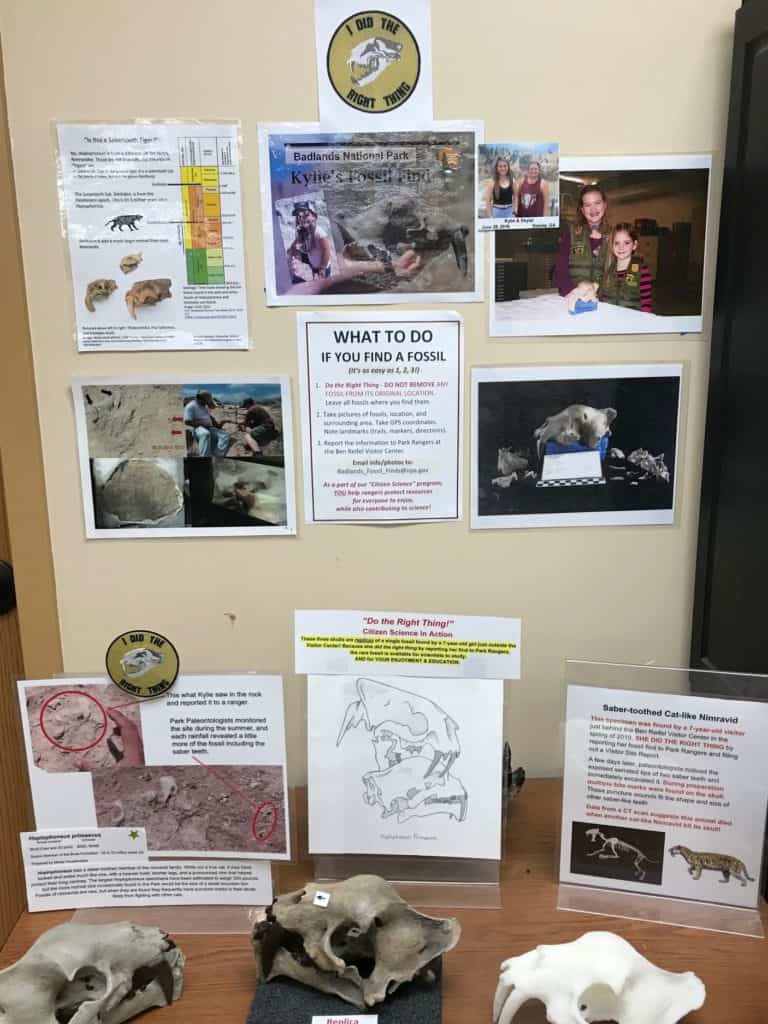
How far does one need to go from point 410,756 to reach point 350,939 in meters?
0.20

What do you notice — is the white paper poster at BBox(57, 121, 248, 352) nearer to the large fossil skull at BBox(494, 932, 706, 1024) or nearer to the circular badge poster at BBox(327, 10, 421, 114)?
the circular badge poster at BBox(327, 10, 421, 114)

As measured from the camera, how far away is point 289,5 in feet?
2.73

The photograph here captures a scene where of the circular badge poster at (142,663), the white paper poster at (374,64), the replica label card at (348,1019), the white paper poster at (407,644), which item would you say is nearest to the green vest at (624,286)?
the white paper poster at (374,64)

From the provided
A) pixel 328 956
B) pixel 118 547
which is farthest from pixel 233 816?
pixel 118 547

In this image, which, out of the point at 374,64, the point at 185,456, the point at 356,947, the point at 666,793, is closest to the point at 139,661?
the point at 185,456

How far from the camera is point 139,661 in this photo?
821 mm

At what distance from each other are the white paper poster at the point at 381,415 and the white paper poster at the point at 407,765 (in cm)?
23

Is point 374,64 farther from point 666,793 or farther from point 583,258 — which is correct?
point 666,793

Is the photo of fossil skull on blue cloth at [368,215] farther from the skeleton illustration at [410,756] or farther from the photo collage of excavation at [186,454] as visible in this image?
the skeleton illustration at [410,756]

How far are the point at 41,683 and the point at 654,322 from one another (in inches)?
33.2

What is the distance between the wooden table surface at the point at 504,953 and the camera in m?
0.73

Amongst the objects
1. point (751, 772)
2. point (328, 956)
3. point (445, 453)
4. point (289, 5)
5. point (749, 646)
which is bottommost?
point (328, 956)

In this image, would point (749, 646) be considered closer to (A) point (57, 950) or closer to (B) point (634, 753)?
(B) point (634, 753)

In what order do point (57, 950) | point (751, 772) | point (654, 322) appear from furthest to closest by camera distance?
point (654, 322) < point (751, 772) < point (57, 950)
